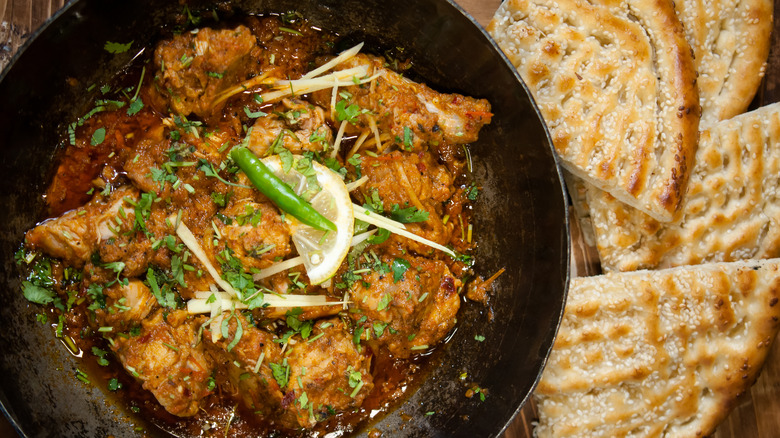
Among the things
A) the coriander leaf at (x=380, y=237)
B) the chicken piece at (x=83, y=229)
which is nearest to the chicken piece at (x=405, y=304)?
the coriander leaf at (x=380, y=237)

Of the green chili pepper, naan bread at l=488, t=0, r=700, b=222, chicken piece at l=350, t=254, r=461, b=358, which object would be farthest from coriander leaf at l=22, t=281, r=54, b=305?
naan bread at l=488, t=0, r=700, b=222

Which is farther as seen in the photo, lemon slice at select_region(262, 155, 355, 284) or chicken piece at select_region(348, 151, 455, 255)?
chicken piece at select_region(348, 151, 455, 255)

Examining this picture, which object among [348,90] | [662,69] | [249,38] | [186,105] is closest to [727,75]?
[662,69]

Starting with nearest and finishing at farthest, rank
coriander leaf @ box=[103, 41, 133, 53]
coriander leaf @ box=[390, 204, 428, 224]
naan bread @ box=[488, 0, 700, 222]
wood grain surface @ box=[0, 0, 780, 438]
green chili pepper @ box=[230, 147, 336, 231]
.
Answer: green chili pepper @ box=[230, 147, 336, 231] → coriander leaf @ box=[103, 41, 133, 53] → coriander leaf @ box=[390, 204, 428, 224] → naan bread @ box=[488, 0, 700, 222] → wood grain surface @ box=[0, 0, 780, 438]

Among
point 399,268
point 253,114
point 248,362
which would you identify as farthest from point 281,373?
point 253,114

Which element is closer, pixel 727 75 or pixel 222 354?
pixel 222 354

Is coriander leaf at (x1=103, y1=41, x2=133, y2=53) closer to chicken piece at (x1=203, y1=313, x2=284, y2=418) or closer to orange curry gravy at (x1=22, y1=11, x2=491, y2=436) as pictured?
orange curry gravy at (x1=22, y1=11, x2=491, y2=436)

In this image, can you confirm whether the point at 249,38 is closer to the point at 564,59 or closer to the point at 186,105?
the point at 186,105
